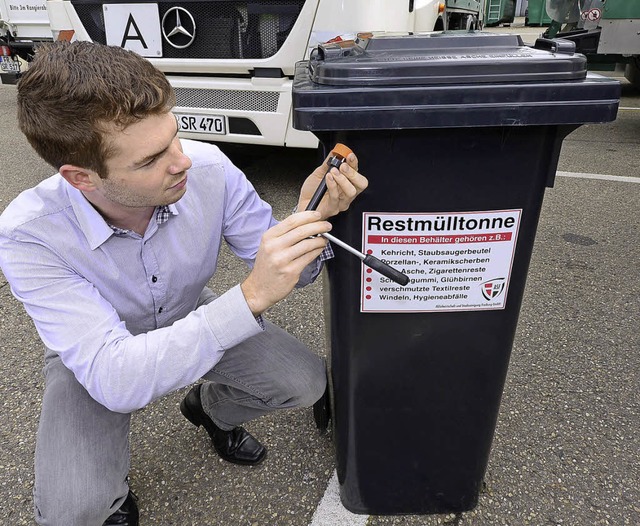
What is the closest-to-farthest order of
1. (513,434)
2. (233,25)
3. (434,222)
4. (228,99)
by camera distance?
(434,222)
(513,434)
(233,25)
(228,99)

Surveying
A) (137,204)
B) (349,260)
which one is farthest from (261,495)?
(137,204)

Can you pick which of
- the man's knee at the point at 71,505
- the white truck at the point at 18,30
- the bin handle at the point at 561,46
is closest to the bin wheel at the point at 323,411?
the man's knee at the point at 71,505

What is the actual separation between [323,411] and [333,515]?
338mm

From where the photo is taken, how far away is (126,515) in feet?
5.15

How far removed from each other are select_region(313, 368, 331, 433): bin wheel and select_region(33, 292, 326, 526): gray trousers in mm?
184

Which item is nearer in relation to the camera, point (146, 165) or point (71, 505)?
point (146, 165)

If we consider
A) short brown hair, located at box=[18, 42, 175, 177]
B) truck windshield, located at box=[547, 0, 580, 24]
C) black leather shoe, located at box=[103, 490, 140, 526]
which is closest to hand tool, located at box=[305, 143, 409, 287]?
short brown hair, located at box=[18, 42, 175, 177]

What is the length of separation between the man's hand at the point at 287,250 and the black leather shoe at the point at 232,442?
857 mm

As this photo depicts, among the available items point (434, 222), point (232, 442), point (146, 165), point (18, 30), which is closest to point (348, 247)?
point (434, 222)

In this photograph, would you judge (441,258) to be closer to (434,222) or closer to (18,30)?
(434,222)

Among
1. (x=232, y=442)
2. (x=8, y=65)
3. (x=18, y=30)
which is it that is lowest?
(x=232, y=442)

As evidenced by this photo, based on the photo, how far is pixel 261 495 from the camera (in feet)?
5.69

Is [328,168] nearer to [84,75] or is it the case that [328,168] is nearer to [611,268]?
[84,75]

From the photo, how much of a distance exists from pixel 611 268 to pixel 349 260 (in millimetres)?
2361
